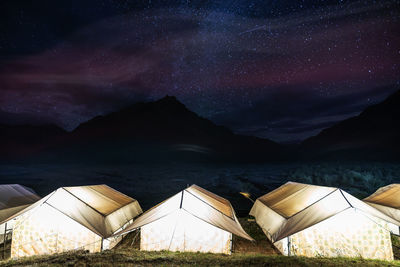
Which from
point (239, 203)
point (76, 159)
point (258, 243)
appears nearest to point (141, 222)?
point (258, 243)

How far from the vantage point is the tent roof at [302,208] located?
10.3 metres

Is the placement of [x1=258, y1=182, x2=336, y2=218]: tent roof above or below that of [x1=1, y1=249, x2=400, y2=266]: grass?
above

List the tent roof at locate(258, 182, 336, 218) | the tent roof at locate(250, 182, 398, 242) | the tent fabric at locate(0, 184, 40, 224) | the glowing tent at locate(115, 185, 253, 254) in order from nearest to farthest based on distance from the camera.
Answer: the tent roof at locate(250, 182, 398, 242), the glowing tent at locate(115, 185, 253, 254), the tent roof at locate(258, 182, 336, 218), the tent fabric at locate(0, 184, 40, 224)

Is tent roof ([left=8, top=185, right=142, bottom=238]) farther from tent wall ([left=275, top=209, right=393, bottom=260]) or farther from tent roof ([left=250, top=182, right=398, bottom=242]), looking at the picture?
tent wall ([left=275, top=209, right=393, bottom=260])

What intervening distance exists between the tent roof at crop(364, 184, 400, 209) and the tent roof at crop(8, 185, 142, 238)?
47.3 ft

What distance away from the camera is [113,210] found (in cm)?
1374

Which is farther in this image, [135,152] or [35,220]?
[135,152]

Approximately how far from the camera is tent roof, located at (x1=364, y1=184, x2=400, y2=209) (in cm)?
1405

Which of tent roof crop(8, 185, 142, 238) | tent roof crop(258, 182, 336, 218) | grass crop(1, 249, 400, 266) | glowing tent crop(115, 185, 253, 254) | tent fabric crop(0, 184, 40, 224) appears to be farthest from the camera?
tent fabric crop(0, 184, 40, 224)

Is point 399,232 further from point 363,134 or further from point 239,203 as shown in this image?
point 363,134

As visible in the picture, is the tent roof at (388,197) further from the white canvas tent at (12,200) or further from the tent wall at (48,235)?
the white canvas tent at (12,200)

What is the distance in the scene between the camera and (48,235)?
10836mm

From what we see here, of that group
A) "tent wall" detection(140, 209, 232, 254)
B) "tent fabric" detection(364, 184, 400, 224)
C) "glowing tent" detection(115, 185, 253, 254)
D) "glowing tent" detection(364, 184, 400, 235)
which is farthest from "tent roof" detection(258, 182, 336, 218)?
"tent fabric" detection(364, 184, 400, 224)

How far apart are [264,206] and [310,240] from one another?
18.3 feet
